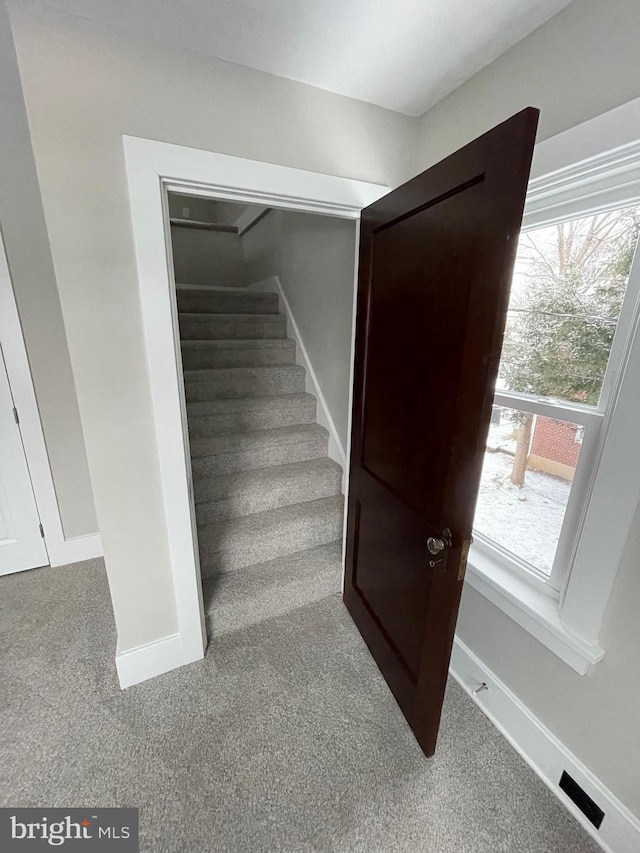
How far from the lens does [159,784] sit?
1167 millimetres

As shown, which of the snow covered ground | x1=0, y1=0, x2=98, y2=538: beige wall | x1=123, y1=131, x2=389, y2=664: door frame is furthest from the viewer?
x1=0, y1=0, x2=98, y2=538: beige wall

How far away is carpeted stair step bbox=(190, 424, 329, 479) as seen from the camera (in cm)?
209

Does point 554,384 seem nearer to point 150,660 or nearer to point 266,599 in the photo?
point 266,599

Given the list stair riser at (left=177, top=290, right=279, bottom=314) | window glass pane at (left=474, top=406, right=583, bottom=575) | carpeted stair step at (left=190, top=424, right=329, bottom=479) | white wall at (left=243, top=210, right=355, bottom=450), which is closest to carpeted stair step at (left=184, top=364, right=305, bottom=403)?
white wall at (left=243, top=210, right=355, bottom=450)

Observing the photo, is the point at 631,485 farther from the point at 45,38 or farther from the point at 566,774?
the point at 45,38

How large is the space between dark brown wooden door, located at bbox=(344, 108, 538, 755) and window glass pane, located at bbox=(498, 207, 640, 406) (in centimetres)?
44

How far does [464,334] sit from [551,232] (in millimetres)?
595

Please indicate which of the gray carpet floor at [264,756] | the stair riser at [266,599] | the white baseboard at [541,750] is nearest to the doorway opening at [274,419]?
the stair riser at [266,599]

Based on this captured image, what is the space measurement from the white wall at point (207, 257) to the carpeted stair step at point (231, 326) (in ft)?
4.00

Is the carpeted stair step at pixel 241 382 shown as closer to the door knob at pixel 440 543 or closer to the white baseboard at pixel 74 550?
the white baseboard at pixel 74 550

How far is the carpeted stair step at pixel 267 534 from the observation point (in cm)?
189

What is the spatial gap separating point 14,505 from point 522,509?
268 centimetres

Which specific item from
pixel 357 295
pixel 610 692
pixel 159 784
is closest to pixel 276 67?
pixel 357 295

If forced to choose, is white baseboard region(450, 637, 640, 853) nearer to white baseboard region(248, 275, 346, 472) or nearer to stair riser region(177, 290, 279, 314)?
white baseboard region(248, 275, 346, 472)
